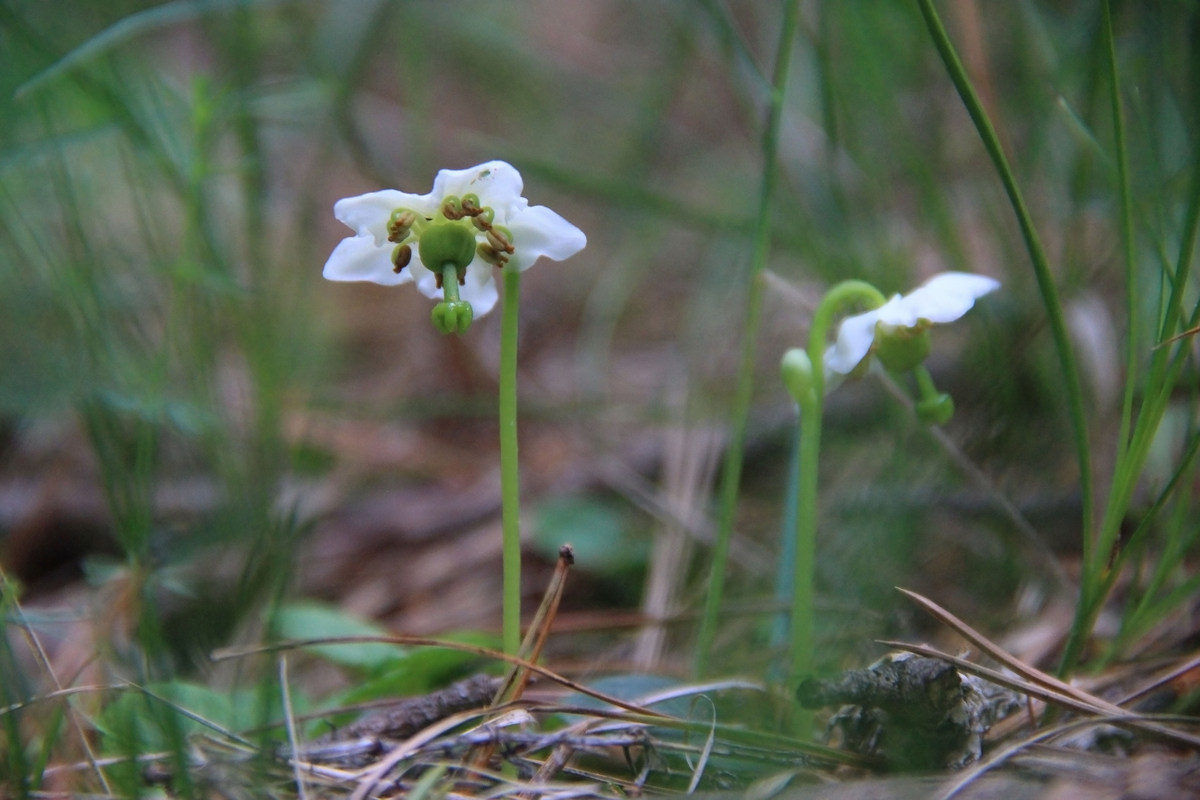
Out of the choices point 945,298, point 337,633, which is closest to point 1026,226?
point 945,298

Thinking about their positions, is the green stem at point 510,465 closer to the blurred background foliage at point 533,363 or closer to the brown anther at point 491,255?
the brown anther at point 491,255

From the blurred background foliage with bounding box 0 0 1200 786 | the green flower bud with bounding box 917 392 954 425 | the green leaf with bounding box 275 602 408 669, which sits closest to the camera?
the green flower bud with bounding box 917 392 954 425

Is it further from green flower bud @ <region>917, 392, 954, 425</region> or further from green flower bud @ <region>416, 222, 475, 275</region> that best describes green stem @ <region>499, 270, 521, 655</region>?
green flower bud @ <region>917, 392, 954, 425</region>

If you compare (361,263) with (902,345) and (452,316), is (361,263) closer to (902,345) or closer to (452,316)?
(452,316)

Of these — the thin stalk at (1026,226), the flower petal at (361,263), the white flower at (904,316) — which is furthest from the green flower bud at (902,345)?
the flower petal at (361,263)

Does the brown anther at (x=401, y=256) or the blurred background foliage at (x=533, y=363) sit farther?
the blurred background foliage at (x=533, y=363)

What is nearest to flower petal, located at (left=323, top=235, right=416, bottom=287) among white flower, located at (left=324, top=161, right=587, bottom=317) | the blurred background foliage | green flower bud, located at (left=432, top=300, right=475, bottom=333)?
white flower, located at (left=324, top=161, right=587, bottom=317)
